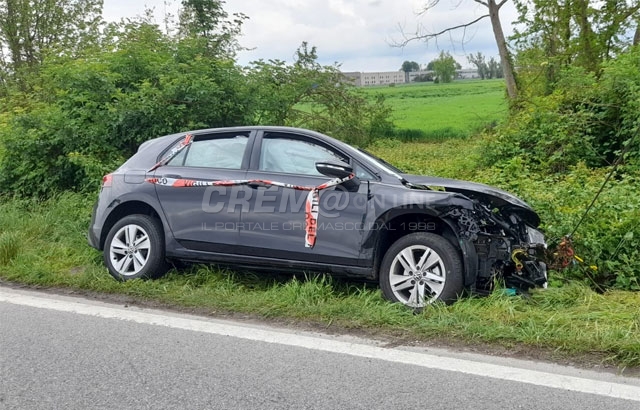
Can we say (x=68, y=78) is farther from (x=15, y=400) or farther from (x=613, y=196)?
(x=613, y=196)

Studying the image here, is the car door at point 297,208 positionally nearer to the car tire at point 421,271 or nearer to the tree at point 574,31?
the car tire at point 421,271


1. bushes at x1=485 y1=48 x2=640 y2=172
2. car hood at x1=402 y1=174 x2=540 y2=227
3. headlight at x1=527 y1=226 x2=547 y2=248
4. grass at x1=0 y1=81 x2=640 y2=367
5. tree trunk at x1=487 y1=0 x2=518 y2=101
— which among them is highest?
tree trunk at x1=487 y1=0 x2=518 y2=101

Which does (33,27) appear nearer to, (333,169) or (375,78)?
(333,169)

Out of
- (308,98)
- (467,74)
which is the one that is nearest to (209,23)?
(308,98)

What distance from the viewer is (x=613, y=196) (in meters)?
6.56

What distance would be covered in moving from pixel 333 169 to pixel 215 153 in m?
1.47

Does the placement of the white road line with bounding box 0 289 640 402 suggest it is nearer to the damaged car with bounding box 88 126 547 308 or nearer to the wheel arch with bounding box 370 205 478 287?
the damaged car with bounding box 88 126 547 308

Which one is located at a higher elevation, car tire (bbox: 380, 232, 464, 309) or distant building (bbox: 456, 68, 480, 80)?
distant building (bbox: 456, 68, 480, 80)

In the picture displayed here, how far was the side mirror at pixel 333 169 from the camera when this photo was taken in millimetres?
4762

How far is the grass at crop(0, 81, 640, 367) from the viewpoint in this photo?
3.96 m

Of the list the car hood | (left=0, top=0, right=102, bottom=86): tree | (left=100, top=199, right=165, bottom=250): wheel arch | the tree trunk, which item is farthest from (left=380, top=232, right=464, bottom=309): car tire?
(left=0, top=0, right=102, bottom=86): tree

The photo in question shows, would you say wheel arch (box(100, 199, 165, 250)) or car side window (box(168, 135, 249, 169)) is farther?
wheel arch (box(100, 199, 165, 250))

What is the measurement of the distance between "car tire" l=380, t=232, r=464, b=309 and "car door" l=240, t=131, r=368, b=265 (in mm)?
326

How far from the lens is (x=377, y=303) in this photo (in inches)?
186
